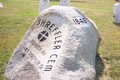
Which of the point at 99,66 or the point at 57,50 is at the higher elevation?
the point at 57,50

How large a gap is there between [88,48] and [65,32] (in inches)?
19.6

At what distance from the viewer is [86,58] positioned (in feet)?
8.54

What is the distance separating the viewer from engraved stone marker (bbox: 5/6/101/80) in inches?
91.6

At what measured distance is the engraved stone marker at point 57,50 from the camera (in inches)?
91.6

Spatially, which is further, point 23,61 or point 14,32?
point 14,32

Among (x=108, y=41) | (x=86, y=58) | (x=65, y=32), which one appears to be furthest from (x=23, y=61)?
(x=108, y=41)

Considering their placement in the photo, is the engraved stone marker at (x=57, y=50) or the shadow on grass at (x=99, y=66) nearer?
the engraved stone marker at (x=57, y=50)

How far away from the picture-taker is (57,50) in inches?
98.3

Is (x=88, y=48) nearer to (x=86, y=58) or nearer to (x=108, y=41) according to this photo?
(x=86, y=58)

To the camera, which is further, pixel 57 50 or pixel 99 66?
pixel 99 66

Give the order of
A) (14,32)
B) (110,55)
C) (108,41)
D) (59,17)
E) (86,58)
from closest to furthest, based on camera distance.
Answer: (86,58) < (59,17) < (110,55) < (108,41) < (14,32)

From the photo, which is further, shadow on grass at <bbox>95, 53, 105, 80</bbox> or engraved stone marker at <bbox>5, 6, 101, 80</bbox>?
shadow on grass at <bbox>95, 53, 105, 80</bbox>

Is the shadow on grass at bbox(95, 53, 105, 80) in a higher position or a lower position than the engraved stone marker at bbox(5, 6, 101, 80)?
lower

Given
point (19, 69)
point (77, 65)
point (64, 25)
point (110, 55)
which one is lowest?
point (110, 55)
